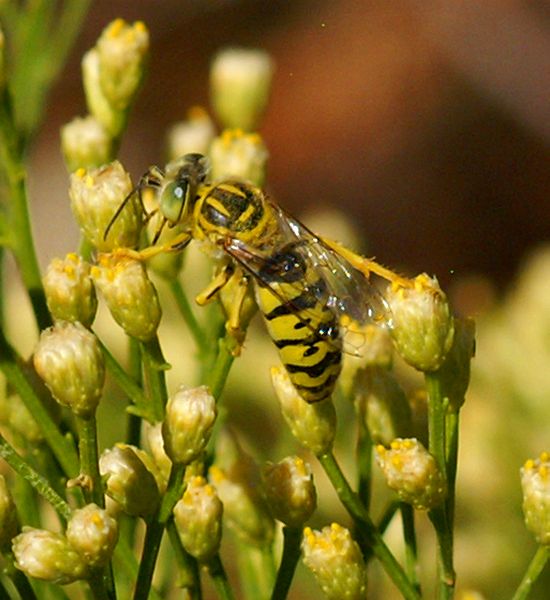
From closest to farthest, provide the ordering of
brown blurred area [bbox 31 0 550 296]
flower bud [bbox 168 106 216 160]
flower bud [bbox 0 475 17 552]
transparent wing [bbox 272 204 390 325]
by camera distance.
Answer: flower bud [bbox 0 475 17 552] < transparent wing [bbox 272 204 390 325] < flower bud [bbox 168 106 216 160] < brown blurred area [bbox 31 0 550 296]

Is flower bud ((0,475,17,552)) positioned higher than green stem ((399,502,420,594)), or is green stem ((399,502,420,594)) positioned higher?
flower bud ((0,475,17,552))

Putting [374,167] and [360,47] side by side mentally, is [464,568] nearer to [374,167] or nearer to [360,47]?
[374,167]

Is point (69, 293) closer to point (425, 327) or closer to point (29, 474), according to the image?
point (29, 474)

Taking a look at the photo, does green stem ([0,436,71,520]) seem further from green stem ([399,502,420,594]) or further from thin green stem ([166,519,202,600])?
green stem ([399,502,420,594])

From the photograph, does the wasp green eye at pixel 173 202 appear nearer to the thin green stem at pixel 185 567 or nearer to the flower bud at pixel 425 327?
the flower bud at pixel 425 327

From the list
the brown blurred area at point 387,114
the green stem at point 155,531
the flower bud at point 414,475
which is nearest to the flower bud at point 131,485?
the green stem at point 155,531

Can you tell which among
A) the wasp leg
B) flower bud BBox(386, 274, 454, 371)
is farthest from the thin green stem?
the wasp leg
